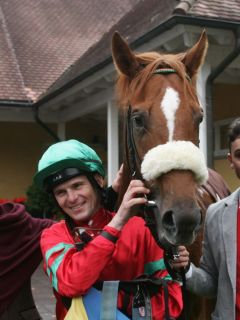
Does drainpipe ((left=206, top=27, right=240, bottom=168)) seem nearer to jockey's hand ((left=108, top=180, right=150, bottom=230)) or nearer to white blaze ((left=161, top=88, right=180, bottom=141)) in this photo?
white blaze ((left=161, top=88, right=180, bottom=141))

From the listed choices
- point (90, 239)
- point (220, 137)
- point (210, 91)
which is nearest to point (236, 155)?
point (90, 239)

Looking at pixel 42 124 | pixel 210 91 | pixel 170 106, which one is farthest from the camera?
pixel 42 124

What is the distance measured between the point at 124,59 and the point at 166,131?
50 cm

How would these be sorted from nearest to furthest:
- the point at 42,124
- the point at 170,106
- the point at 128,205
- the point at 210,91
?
1. the point at 128,205
2. the point at 170,106
3. the point at 210,91
4. the point at 42,124

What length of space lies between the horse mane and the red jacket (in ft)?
1.99

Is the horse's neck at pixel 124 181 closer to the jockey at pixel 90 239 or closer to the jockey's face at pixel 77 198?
the jockey at pixel 90 239

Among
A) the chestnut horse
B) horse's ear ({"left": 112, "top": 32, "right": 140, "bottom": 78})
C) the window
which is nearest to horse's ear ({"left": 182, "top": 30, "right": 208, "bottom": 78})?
the chestnut horse

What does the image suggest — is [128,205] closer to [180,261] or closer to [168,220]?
[168,220]

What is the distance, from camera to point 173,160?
6.72ft

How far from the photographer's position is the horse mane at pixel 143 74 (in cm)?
238

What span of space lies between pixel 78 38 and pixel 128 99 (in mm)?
14382

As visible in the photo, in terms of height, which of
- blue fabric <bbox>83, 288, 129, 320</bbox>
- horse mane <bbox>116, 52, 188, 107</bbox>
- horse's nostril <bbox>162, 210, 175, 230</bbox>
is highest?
horse mane <bbox>116, 52, 188, 107</bbox>

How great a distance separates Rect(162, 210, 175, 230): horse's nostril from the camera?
6.54ft

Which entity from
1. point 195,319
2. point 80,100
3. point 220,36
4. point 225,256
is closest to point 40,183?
point 225,256
